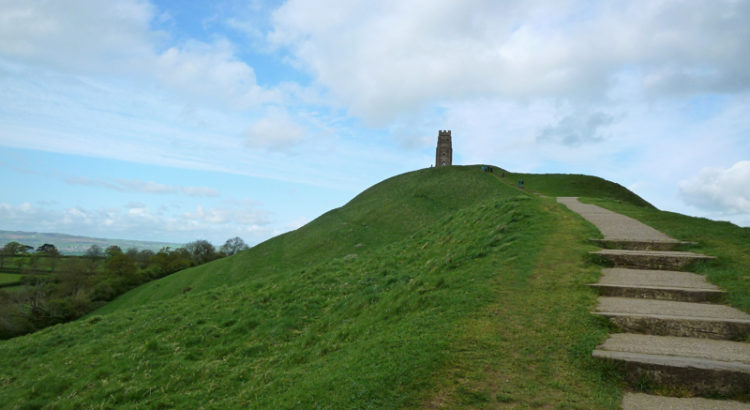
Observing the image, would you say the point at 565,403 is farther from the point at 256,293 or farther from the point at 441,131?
the point at 441,131

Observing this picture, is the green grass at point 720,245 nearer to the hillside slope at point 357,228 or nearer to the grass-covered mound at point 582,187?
the hillside slope at point 357,228

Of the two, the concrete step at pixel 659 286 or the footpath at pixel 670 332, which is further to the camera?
the concrete step at pixel 659 286

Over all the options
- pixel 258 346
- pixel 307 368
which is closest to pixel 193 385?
pixel 258 346

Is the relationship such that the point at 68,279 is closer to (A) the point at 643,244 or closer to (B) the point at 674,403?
(A) the point at 643,244

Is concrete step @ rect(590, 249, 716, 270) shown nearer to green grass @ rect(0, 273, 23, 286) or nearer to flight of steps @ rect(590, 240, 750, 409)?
flight of steps @ rect(590, 240, 750, 409)

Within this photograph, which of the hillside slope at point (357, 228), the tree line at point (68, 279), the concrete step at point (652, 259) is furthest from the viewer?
the tree line at point (68, 279)

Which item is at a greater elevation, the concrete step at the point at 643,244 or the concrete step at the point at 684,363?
the concrete step at the point at 643,244

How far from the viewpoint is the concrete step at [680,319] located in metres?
7.47

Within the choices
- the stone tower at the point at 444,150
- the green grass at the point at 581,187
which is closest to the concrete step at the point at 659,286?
the green grass at the point at 581,187

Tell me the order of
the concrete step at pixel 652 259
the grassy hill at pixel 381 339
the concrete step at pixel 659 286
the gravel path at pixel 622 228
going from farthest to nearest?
the gravel path at pixel 622 228 < the concrete step at pixel 652 259 < the concrete step at pixel 659 286 < the grassy hill at pixel 381 339

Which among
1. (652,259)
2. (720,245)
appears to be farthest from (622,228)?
(652,259)

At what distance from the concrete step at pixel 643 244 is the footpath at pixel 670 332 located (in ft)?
2.98

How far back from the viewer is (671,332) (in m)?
7.64

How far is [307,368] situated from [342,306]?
199 inches
